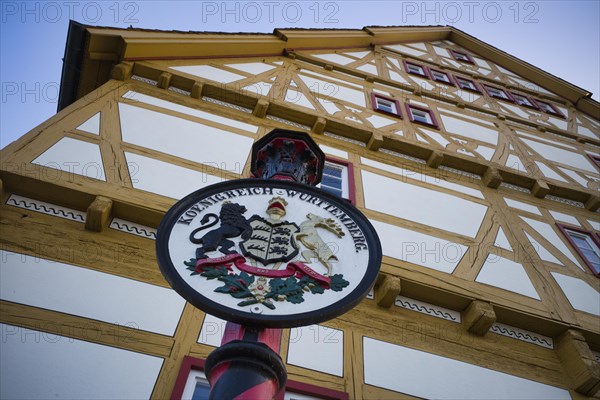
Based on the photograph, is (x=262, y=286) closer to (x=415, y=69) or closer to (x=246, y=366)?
(x=246, y=366)

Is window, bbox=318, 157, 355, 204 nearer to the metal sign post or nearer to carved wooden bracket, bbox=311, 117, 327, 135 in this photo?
carved wooden bracket, bbox=311, 117, 327, 135

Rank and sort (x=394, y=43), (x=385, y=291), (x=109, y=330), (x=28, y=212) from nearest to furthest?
(x=109, y=330) → (x=28, y=212) → (x=385, y=291) → (x=394, y=43)

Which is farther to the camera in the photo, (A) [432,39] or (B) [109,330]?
(A) [432,39]

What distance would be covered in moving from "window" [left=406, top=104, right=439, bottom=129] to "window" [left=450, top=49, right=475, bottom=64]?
6.10 meters

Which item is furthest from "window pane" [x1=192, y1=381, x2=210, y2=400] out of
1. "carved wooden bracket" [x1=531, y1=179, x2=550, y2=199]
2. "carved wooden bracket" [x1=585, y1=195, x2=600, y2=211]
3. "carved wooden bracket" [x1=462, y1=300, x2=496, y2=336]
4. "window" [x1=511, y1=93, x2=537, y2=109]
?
"window" [x1=511, y1=93, x2=537, y2=109]

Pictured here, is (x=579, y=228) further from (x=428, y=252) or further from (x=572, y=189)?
(x=428, y=252)

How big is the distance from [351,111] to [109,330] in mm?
6288

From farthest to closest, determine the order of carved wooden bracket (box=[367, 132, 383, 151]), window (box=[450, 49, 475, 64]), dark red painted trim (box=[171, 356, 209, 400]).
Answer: window (box=[450, 49, 475, 64])
carved wooden bracket (box=[367, 132, 383, 151])
dark red painted trim (box=[171, 356, 209, 400])

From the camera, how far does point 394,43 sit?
48.5ft

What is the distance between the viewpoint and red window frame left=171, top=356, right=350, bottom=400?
3.81 metres

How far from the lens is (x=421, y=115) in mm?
10656

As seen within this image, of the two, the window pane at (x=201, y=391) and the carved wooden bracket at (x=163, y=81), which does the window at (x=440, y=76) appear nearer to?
the carved wooden bracket at (x=163, y=81)

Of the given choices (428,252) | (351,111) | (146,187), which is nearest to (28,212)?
(146,187)

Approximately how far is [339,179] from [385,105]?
12.4ft
